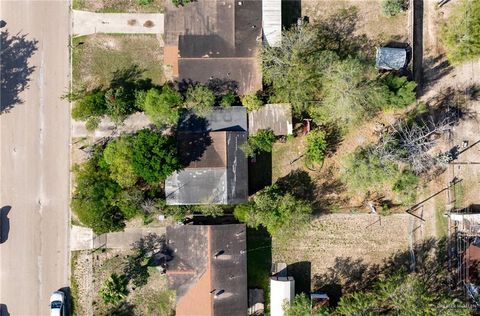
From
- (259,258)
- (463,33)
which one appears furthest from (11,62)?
(463,33)

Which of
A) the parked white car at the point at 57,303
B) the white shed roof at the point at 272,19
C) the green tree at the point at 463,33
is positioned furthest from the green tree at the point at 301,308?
the green tree at the point at 463,33

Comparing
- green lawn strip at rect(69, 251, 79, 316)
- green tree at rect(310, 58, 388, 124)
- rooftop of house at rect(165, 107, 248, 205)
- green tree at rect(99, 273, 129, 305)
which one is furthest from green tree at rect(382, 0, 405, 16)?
green lawn strip at rect(69, 251, 79, 316)

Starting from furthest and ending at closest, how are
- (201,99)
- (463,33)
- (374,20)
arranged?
1. (374,20)
2. (463,33)
3. (201,99)

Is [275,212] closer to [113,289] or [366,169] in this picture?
[366,169]

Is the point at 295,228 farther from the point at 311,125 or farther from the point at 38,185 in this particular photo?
the point at 38,185

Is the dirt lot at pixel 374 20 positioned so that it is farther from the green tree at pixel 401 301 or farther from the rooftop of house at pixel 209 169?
the green tree at pixel 401 301

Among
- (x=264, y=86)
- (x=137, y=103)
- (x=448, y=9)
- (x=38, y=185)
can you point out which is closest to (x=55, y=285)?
(x=38, y=185)
